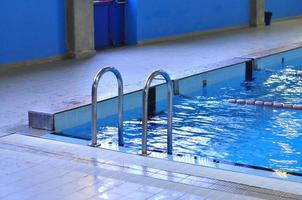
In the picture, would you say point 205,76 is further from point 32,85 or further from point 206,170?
point 206,170

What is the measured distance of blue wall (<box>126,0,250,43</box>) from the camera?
12.0 m

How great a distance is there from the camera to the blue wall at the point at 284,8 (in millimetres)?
16984

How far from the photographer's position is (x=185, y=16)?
13.3 m

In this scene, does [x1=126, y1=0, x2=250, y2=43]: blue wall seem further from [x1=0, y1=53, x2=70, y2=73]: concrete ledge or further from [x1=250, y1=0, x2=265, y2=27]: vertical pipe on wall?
[x1=0, y1=53, x2=70, y2=73]: concrete ledge

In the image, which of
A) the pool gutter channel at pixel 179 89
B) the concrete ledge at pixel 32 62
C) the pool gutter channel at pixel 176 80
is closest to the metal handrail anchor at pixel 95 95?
the pool gutter channel at pixel 179 89

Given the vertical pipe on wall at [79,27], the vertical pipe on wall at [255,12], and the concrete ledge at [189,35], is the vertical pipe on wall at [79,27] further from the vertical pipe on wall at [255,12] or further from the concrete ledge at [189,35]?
the vertical pipe on wall at [255,12]

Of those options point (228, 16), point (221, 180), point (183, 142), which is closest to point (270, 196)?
point (221, 180)

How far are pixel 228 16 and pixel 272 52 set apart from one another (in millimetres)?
5196

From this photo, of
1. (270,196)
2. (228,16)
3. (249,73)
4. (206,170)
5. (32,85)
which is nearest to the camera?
(270,196)

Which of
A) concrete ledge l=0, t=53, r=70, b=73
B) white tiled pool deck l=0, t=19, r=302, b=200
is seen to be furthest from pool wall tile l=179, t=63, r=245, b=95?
concrete ledge l=0, t=53, r=70, b=73

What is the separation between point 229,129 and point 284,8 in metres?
12.5

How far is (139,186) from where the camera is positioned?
3.92m

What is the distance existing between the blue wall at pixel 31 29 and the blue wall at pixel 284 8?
334 inches

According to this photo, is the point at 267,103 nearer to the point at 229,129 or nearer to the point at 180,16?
the point at 229,129
